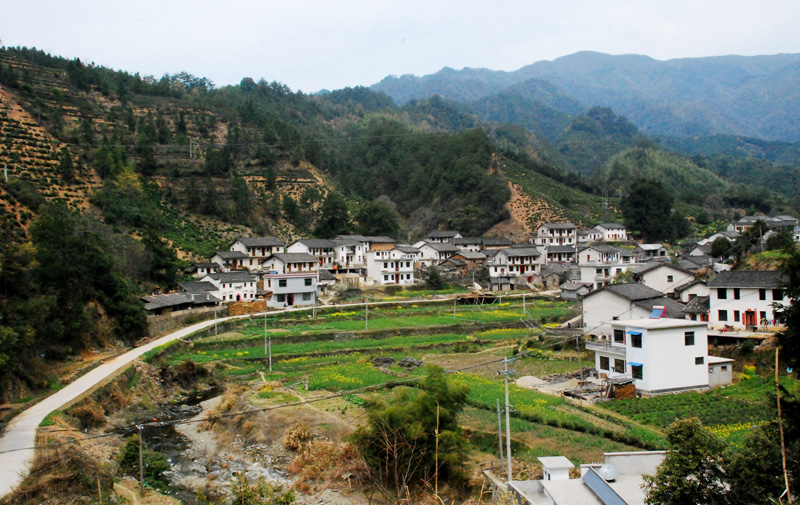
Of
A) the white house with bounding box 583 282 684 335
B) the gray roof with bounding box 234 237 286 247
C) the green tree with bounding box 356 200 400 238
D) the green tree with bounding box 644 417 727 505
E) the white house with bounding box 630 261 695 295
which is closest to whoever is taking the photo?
the green tree with bounding box 644 417 727 505

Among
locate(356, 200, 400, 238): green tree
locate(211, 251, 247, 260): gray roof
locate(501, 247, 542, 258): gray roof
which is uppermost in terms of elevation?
locate(356, 200, 400, 238): green tree

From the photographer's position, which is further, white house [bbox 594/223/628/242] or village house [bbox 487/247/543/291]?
white house [bbox 594/223/628/242]

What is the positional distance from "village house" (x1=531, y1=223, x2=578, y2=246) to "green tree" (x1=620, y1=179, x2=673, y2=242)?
401 inches

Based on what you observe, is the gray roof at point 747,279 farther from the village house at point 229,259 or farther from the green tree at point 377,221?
the green tree at point 377,221

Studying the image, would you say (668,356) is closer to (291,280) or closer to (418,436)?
(418,436)

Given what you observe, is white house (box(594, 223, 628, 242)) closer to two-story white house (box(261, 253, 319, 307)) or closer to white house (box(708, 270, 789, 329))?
two-story white house (box(261, 253, 319, 307))

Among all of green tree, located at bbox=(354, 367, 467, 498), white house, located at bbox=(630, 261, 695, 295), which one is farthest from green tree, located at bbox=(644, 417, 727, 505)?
white house, located at bbox=(630, 261, 695, 295)

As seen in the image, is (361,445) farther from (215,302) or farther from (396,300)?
(396,300)

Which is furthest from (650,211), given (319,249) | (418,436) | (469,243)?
(418,436)

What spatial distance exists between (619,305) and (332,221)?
4550 centimetres

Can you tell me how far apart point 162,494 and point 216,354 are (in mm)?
17493

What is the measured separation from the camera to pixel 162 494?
18.4m

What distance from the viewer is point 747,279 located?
30.5 metres

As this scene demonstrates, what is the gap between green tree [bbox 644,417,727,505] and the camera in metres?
10.6
